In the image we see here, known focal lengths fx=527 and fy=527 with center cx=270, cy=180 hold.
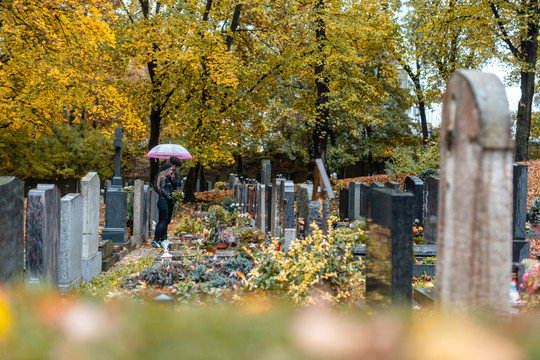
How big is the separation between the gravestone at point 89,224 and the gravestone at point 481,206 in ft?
22.2

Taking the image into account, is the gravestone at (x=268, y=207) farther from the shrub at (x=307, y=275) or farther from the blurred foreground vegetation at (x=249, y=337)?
the blurred foreground vegetation at (x=249, y=337)

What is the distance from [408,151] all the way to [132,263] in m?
16.4

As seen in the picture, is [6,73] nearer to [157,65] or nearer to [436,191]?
[157,65]

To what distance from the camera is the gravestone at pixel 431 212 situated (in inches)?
382

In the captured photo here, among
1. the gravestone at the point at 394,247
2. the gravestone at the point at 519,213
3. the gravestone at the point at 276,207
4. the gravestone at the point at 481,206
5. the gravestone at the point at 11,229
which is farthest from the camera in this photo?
the gravestone at the point at 276,207

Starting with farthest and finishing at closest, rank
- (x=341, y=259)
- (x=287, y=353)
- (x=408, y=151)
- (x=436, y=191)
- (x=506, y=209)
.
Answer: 1. (x=408, y=151)
2. (x=436, y=191)
3. (x=341, y=259)
4. (x=506, y=209)
5. (x=287, y=353)

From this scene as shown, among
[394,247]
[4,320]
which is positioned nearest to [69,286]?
[394,247]

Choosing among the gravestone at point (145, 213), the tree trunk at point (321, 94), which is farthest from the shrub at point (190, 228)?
the tree trunk at point (321, 94)

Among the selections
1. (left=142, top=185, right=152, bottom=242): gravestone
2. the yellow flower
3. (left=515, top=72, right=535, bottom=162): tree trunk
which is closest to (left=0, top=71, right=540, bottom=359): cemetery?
the yellow flower

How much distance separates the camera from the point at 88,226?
28.1 feet

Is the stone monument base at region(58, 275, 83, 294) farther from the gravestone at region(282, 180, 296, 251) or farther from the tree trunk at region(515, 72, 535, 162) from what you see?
the tree trunk at region(515, 72, 535, 162)

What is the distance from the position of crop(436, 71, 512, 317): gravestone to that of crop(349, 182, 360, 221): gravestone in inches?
433

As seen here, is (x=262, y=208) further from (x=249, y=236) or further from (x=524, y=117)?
(x=524, y=117)

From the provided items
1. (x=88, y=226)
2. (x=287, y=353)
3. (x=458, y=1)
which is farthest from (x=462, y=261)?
(x=458, y=1)
